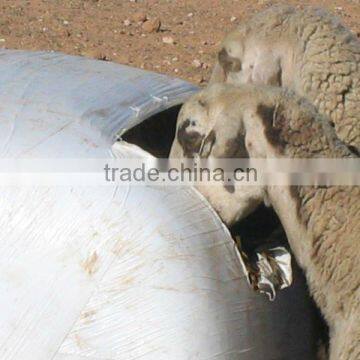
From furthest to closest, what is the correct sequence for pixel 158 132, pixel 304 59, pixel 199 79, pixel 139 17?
pixel 139 17
pixel 199 79
pixel 304 59
pixel 158 132

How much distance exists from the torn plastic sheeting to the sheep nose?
242mm

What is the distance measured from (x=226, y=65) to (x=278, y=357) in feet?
6.39

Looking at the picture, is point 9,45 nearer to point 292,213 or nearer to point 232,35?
point 232,35

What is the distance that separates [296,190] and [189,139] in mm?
493

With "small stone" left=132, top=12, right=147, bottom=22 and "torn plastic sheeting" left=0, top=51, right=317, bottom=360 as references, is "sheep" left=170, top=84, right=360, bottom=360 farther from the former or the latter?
"small stone" left=132, top=12, right=147, bottom=22

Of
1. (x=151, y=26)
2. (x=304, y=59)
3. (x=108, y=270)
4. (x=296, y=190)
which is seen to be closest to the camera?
(x=108, y=270)

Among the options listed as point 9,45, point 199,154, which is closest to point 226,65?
point 199,154

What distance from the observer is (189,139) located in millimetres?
4879

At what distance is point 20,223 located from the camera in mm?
4496

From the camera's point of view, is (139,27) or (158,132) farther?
(139,27)

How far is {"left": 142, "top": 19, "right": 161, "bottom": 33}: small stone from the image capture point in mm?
9867

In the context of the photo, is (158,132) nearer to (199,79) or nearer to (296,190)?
(296,190)

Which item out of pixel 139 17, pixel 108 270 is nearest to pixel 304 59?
pixel 108 270

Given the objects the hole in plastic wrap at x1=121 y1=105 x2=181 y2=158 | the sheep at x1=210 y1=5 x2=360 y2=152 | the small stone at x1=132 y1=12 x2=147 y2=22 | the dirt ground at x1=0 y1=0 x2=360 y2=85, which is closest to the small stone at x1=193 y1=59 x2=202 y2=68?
the dirt ground at x1=0 y1=0 x2=360 y2=85
